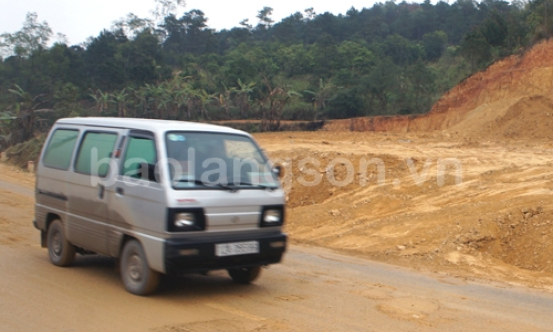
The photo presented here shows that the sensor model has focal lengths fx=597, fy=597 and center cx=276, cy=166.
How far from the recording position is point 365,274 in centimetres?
825

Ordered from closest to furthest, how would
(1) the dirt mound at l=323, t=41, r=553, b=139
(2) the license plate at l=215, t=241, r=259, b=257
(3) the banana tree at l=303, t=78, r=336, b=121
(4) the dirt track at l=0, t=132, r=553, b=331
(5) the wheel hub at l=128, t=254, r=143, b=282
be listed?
(4) the dirt track at l=0, t=132, r=553, b=331 < (2) the license plate at l=215, t=241, r=259, b=257 < (5) the wheel hub at l=128, t=254, r=143, b=282 < (1) the dirt mound at l=323, t=41, r=553, b=139 < (3) the banana tree at l=303, t=78, r=336, b=121

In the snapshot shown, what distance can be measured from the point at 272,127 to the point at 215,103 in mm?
14398

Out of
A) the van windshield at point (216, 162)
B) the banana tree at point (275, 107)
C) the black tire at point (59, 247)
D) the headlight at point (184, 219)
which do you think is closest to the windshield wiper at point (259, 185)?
the van windshield at point (216, 162)

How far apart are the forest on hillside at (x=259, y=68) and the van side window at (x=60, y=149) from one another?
25.6 m

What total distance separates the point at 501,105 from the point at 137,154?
2244cm

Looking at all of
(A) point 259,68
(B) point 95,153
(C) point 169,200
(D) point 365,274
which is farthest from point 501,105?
(A) point 259,68

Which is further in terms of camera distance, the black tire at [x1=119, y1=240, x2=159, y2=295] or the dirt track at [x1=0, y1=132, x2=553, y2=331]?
the black tire at [x1=119, y1=240, x2=159, y2=295]

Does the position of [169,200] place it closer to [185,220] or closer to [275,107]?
[185,220]

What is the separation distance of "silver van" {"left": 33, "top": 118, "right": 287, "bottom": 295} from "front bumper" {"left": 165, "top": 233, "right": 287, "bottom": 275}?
0.01 meters

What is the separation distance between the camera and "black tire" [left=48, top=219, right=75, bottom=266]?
300 inches

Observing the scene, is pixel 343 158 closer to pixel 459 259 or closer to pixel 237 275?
pixel 459 259

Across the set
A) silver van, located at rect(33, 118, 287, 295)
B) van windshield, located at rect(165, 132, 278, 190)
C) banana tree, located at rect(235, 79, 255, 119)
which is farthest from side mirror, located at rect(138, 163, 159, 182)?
banana tree, located at rect(235, 79, 255, 119)

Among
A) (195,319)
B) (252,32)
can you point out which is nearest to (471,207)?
(195,319)

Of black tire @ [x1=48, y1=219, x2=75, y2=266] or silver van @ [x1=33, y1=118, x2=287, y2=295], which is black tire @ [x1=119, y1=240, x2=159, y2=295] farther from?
black tire @ [x1=48, y1=219, x2=75, y2=266]
